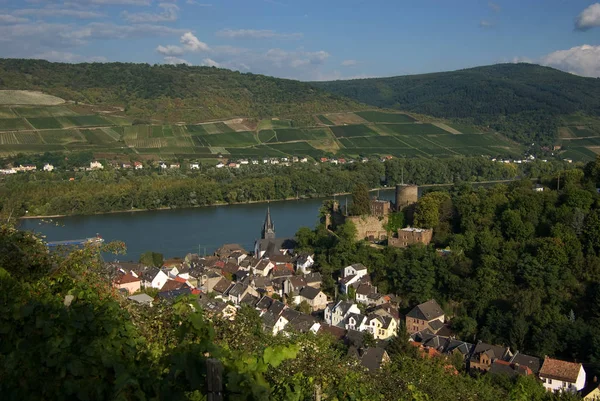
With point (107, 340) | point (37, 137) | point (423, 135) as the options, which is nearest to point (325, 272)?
point (107, 340)

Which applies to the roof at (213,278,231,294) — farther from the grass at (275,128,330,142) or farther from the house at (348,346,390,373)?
the grass at (275,128,330,142)

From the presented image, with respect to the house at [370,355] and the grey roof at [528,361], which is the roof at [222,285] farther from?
the grey roof at [528,361]

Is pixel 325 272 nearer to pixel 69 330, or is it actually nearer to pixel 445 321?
pixel 445 321

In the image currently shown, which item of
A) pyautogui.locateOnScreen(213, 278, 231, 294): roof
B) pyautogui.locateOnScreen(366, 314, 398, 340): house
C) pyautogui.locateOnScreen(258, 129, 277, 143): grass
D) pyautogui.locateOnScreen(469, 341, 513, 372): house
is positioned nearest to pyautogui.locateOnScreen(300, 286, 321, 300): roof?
pyautogui.locateOnScreen(213, 278, 231, 294): roof

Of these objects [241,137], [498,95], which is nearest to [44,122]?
[241,137]

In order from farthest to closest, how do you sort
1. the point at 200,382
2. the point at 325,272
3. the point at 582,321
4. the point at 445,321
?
the point at 325,272
the point at 445,321
the point at 582,321
the point at 200,382

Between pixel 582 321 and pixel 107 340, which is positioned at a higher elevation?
pixel 107 340

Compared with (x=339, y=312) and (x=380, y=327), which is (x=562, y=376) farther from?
(x=339, y=312)
